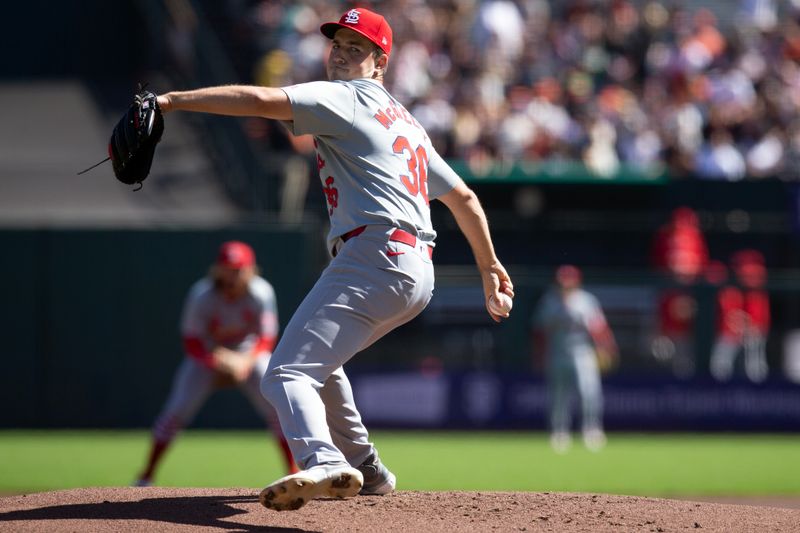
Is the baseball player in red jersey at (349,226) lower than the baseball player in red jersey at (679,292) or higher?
higher

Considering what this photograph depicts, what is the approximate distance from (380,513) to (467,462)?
636 centimetres

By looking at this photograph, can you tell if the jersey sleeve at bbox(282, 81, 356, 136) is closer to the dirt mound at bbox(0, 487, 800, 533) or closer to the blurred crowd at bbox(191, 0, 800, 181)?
the dirt mound at bbox(0, 487, 800, 533)

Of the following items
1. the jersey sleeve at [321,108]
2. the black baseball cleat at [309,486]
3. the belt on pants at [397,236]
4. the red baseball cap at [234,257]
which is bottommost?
the black baseball cleat at [309,486]

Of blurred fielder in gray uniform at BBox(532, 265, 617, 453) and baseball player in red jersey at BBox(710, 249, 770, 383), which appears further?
baseball player in red jersey at BBox(710, 249, 770, 383)

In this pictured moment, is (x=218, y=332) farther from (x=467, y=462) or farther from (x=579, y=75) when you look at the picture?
(x=579, y=75)

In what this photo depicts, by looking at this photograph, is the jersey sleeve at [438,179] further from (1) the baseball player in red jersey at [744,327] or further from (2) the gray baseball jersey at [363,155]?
(1) the baseball player in red jersey at [744,327]

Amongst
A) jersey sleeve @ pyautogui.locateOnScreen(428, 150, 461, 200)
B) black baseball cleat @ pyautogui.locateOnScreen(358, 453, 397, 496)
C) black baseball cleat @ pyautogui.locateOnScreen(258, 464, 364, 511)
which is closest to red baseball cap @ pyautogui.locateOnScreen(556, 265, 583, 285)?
black baseball cleat @ pyautogui.locateOnScreen(358, 453, 397, 496)

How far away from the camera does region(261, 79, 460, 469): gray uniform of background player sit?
5074mm

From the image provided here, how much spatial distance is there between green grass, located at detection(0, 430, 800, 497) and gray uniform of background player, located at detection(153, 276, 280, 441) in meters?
0.63

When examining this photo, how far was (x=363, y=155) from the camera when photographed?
520 cm

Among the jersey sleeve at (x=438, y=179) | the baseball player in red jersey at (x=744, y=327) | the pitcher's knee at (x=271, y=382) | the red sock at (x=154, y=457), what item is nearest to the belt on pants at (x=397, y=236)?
the jersey sleeve at (x=438, y=179)

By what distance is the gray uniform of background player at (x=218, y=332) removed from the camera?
9.74 meters

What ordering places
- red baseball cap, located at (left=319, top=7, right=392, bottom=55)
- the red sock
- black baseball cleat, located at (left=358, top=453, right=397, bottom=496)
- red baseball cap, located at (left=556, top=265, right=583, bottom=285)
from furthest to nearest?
red baseball cap, located at (left=556, top=265, right=583, bottom=285) → the red sock → black baseball cleat, located at (left=358, top=453, right=397, bottom=496) → red baseball cap, located at (left=319, top=7, right=392, bottom=55)

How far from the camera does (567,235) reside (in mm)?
15508
